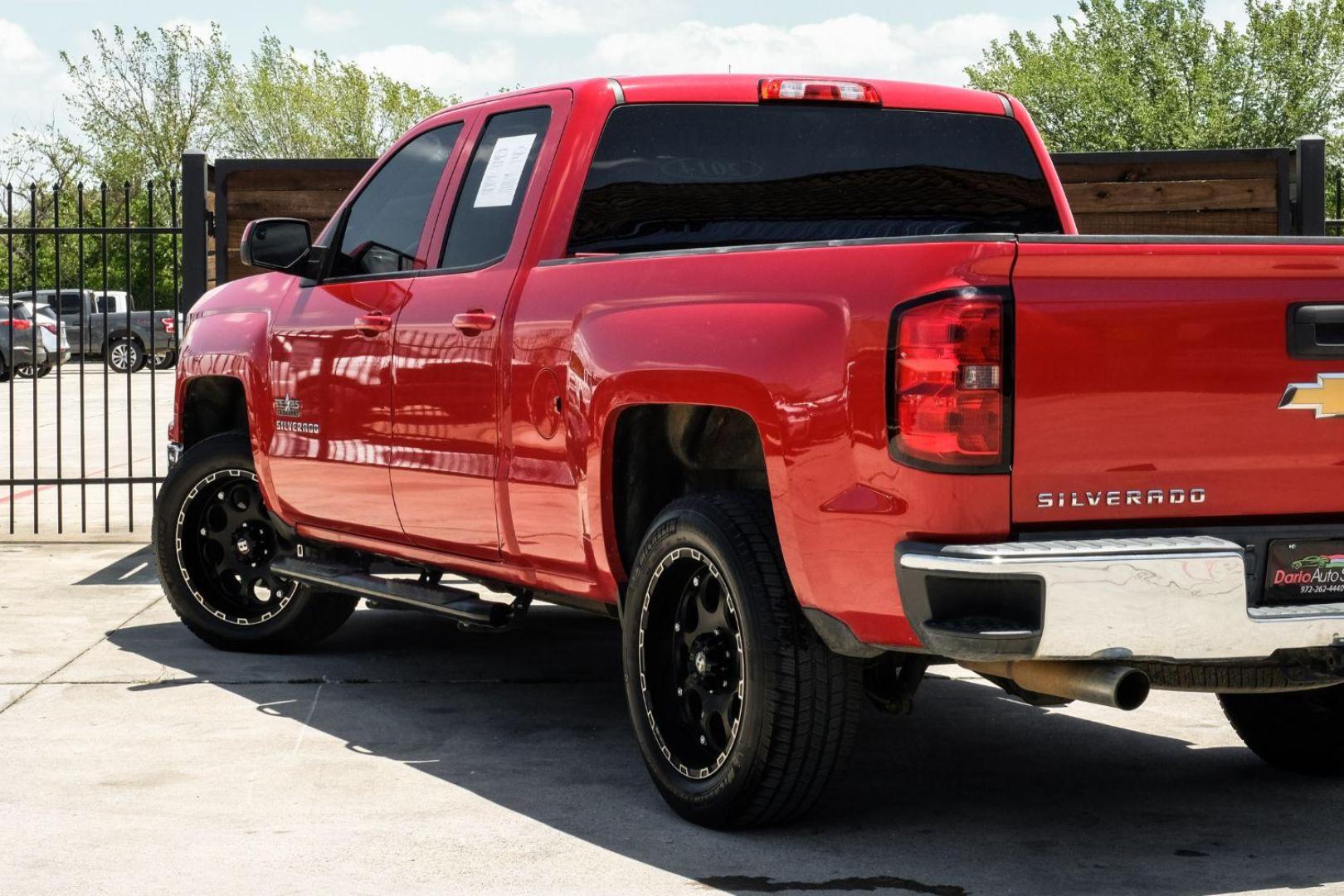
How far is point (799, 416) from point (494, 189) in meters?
2.09

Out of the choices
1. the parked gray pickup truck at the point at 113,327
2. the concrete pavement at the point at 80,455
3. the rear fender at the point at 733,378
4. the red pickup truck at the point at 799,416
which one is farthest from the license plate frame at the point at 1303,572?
the parked gray pickup truck at the point at 113,327

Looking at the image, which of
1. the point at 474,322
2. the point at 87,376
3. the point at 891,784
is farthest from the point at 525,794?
the point at 87,376

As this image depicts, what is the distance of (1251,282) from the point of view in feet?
14.2

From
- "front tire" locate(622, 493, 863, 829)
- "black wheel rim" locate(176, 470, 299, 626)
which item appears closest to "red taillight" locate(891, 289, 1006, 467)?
"front tire" locate(622, 493, 863, 829)

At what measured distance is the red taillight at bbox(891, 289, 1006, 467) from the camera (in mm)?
4133

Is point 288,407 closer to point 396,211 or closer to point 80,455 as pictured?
point 396,211

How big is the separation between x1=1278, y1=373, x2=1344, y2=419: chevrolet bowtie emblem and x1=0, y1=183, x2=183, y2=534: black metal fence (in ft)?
24.1

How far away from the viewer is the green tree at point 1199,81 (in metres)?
52.1

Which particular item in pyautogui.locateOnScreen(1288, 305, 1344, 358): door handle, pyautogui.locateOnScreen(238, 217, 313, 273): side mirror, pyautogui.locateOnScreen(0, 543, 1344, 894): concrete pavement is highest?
pyautogui.locateOnScreen(238, 217, 313, 273): side mirror

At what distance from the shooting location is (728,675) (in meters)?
4.97

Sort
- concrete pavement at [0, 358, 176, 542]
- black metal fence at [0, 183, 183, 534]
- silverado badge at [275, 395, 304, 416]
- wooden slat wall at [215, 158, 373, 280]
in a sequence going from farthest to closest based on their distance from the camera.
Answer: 1. concrete pavement at [0, 358, 176, 542]
2. black metal fence at [0, 183, 183, 534]
3. wooden slat wall at [215, 158, 373, 280]
4. silverado badge at [275, 395, 304, 416]

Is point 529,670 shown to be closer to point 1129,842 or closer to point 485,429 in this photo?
point 485,429

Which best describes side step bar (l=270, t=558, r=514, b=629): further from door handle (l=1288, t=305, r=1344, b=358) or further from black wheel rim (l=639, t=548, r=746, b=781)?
door handle (l=1288, t=305, r=1344, b=358)

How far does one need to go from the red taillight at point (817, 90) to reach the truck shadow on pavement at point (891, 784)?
6.93ft
